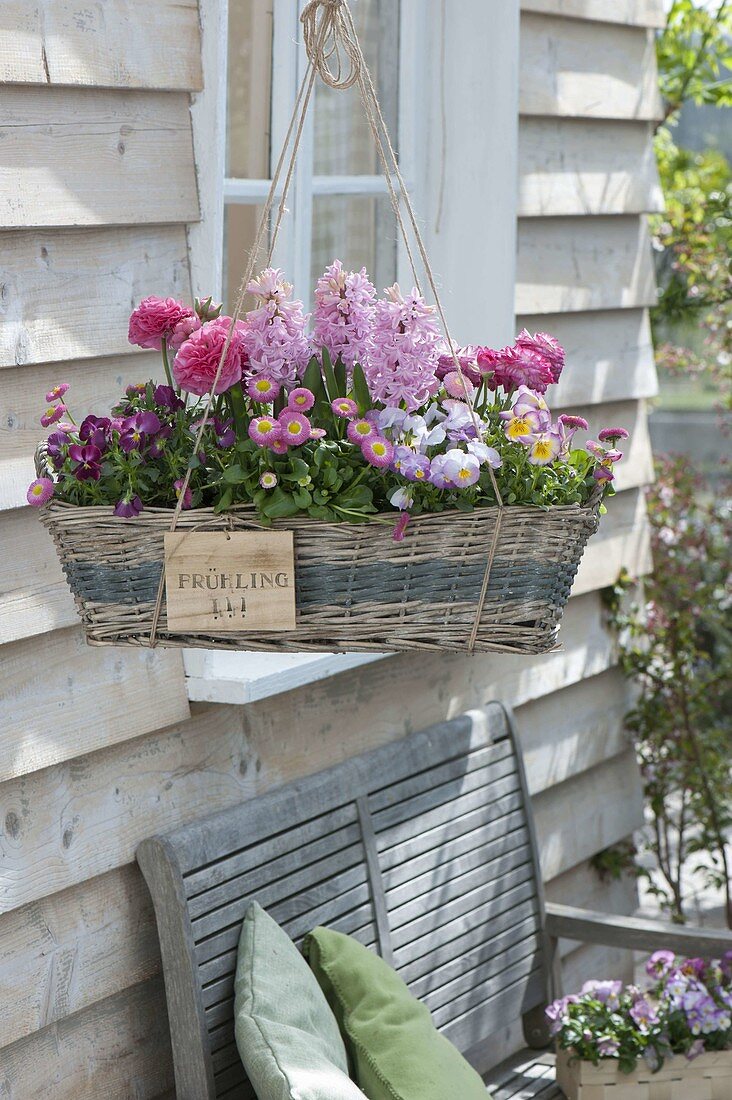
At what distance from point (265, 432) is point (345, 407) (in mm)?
89

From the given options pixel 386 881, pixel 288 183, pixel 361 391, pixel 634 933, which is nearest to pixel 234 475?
pixel 361 391

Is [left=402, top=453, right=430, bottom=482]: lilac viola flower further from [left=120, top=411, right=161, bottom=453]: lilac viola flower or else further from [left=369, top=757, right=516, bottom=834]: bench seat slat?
[left=369, top=757, right=516, bottom=834]: bench seat slat

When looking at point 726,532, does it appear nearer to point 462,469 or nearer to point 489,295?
point 489,295

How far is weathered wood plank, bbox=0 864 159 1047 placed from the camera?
6.16 ft

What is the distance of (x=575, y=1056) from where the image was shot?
8.02 feet

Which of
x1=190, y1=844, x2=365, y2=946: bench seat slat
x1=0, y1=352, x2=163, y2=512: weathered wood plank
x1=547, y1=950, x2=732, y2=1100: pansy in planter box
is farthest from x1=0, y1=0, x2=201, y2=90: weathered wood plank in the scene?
x1=547, y1=950, x2=732, y2=1100: pansy in planter box

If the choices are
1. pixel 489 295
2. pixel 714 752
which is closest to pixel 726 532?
pixel 714 752

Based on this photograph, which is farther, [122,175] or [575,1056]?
[575,1056]

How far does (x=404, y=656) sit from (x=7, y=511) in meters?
1.04

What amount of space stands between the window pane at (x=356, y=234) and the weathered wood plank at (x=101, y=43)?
26.4 inches

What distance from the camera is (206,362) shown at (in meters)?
1.42

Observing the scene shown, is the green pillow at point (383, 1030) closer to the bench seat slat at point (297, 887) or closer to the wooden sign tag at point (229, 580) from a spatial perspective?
the bench seat slat at point (297, 887)

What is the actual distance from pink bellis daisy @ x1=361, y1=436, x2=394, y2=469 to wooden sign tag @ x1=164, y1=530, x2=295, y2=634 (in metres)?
0.12

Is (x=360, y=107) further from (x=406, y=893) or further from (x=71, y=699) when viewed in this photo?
(x=406, y=893)
